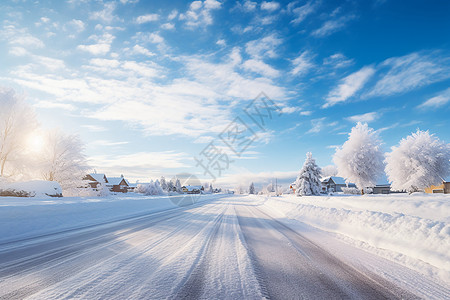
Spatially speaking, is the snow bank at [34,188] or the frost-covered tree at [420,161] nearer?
the snow bank at [34,188]

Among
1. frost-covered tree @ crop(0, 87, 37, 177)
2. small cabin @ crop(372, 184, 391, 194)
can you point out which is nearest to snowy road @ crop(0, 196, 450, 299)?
frost-covered tree @ crop(0, 87, 37, 177)

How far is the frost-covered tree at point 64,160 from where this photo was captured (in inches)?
936

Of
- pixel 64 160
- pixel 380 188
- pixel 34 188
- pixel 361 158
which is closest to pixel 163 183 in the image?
pixel 64 160

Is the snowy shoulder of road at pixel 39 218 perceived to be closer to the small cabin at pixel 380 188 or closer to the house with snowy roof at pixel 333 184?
the small cabin at pixel 380 188

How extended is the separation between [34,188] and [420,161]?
34.7 m

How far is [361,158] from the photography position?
2778cm

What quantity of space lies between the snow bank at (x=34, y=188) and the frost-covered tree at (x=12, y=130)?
520 cm

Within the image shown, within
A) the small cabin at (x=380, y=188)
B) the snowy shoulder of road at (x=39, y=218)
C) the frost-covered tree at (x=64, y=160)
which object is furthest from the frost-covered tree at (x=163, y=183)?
the snowy shoulder of road at (x=39, y=218)

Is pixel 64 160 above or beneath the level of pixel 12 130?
beneath

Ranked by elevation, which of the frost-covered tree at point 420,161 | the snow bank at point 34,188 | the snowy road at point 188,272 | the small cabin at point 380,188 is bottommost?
the small cabin at point 380,188

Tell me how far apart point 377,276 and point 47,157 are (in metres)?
31.0

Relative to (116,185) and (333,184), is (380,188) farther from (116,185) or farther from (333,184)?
(116,185)

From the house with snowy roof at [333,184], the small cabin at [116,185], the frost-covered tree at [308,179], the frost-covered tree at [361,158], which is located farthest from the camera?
the small cabin at [116,185]

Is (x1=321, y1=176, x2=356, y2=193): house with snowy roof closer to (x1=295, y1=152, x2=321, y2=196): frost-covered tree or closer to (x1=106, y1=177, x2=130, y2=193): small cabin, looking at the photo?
(x1=295, y1=152, x2=321, y2=196): frost-covered tree
